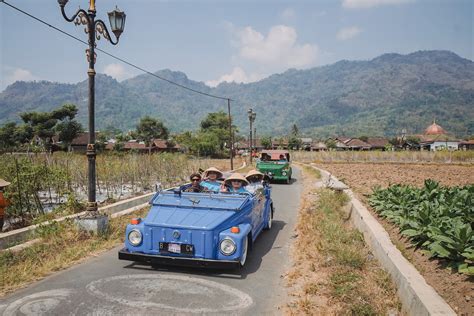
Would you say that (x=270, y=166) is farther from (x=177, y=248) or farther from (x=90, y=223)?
(x=177, y=248)

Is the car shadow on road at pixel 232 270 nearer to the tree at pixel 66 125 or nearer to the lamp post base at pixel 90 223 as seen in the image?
the lamp post base at pixel 90 223

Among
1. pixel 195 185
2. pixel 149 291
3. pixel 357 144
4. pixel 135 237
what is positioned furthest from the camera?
pixel 357 144

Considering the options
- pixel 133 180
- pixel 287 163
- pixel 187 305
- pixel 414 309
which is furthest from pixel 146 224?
pixel 287 163

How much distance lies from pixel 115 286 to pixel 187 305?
122 centimetres

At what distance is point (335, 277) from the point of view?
17.2 ft

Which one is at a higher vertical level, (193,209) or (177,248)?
(193,209)

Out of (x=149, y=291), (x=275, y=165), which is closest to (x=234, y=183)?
(x=149, y=291)

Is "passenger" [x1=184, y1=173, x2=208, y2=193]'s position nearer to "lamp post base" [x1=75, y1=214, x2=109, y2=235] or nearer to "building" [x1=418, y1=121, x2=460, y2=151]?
"lamp post base" [x1=75, y1=214, x2=109, y2=235]

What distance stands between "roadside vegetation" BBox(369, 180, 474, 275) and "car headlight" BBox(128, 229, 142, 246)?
13.8ft

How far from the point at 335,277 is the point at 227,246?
1.63 metres

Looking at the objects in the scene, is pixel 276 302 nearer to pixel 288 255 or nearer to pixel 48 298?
pixel 288 255

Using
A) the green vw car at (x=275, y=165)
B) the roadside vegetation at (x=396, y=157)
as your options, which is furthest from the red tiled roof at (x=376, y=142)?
the green vw car at (x=275, y=165)

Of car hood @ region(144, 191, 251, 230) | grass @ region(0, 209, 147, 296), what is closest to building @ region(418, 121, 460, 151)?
car hood @ region(144, 191, 251, 230)

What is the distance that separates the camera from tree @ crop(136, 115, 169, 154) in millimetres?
95938
